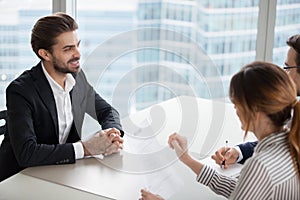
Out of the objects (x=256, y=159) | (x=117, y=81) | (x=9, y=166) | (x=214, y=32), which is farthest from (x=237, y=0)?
(x=256, y=159)

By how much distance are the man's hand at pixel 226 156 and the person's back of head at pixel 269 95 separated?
0.52 m

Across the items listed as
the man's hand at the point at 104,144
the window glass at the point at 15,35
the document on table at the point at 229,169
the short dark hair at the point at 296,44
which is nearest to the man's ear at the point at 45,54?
the man's hand at the point at 104,144

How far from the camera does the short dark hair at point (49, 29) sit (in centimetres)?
202

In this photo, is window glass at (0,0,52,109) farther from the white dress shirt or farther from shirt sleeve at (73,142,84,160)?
shirt sleeve at (73,142,84,160)

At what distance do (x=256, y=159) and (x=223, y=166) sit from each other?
1.84 feet

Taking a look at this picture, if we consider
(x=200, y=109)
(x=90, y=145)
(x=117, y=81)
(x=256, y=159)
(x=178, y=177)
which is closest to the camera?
(x=256, y=159)

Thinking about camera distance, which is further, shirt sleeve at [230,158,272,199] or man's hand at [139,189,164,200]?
man's hand at [139,189,164,200]

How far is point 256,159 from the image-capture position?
1.21 metres

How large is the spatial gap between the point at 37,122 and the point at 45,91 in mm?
132

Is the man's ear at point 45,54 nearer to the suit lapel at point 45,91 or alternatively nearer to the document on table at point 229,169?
the suit lapel at point 45,91

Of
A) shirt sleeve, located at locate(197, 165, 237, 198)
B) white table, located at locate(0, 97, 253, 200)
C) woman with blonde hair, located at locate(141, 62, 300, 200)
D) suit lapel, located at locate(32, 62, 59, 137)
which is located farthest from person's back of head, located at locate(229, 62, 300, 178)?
suit lapel, located at locate(32, 62, 59, 137)

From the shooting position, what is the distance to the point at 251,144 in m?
1.84

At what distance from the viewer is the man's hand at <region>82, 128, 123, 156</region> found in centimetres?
184

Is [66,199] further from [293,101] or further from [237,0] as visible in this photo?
[237,0]
